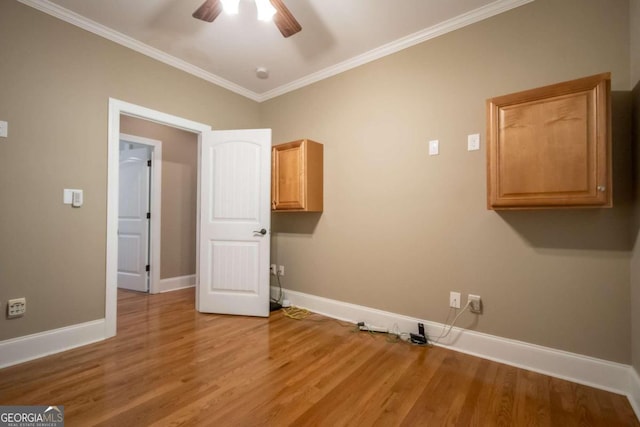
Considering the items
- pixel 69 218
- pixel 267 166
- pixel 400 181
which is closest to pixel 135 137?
pixel 69 218

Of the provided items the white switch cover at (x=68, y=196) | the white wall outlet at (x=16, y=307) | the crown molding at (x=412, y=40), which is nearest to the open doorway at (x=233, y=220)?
the crown molding at (x=412, y=40)

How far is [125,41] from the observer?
256cm

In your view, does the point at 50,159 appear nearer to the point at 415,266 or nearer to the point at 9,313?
the point at 9,313

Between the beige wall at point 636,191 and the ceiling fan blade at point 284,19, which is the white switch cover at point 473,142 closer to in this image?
the beige wall at point 636,191

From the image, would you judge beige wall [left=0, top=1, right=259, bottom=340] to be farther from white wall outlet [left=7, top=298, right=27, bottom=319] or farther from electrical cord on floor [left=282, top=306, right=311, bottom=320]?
electrical cord on floor [left=282, top=306, right=311, bottom=320]

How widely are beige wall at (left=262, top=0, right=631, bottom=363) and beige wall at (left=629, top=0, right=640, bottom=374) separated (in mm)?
52

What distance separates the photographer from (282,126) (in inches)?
141

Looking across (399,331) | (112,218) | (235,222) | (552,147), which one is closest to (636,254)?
(552,147)

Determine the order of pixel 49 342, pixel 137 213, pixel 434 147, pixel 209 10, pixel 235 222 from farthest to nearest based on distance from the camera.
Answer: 1. pixel 137 213
2. pixel 235 222
3. pixel 434 147
4. pixel 49 342
5. pixel 209 10

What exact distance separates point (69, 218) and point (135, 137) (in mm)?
1867

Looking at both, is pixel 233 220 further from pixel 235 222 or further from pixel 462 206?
pixel 462 206

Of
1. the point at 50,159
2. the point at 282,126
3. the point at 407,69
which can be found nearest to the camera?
the point at 50,159

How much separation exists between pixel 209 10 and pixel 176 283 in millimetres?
3610
